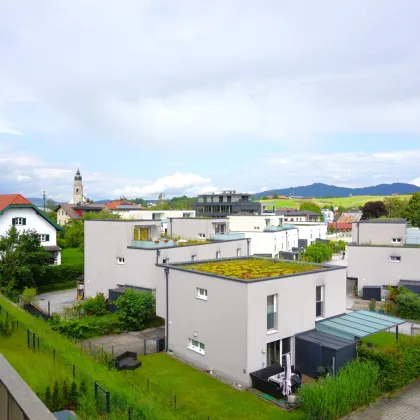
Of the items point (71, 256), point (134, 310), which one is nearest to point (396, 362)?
point (134, 310)

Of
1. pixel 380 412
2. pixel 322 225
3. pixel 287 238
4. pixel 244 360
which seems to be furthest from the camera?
pixel 322 225

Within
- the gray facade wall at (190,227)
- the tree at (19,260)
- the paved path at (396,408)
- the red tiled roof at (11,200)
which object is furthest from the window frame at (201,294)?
the red tiled roof at (11,200)

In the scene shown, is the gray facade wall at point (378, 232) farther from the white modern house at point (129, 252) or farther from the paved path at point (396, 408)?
the paved path at point (396, 408)

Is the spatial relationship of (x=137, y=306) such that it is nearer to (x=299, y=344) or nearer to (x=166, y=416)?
(x=299, y=344)

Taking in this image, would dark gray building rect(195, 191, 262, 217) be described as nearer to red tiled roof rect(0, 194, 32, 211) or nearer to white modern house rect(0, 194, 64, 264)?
white modern house rect(0, 194, 64, 264)

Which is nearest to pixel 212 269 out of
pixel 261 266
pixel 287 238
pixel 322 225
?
pixel 261 266

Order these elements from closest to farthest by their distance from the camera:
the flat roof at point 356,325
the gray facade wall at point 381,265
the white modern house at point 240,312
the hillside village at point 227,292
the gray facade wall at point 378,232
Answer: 1. the white modern house at point 240,312
2. the hillside village at point 227,292
3. the flat roof at point 356,325
4. the gray facade wall at point 381,265
5. the gray facade wall at point 378,232

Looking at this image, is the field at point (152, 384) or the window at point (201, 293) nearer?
the field at point (152, 384)
